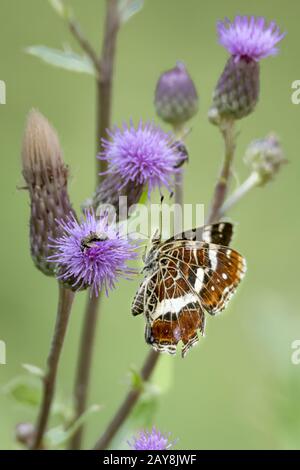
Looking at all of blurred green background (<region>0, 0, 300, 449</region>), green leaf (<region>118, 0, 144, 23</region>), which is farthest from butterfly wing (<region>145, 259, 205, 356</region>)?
green leaf (<region>118, 0, 144, 23</region>)

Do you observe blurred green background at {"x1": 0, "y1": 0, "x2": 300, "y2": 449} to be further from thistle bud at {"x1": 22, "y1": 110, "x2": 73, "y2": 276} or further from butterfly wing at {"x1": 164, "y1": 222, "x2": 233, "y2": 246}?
thistle bud at {"x1": 22, "y1": 110, "x2": 73, "y2": 276}

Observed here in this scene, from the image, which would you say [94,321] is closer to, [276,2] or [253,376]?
[253,376]

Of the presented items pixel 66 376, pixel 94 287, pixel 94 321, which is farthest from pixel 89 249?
pixel 66 376

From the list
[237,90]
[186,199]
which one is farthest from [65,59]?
[186,199]

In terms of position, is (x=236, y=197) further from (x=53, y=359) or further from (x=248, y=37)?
(x=53, y=359)

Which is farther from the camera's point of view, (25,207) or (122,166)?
(25,207)
